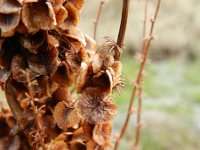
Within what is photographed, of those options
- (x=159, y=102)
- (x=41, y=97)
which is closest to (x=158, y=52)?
(x=159, y=102)

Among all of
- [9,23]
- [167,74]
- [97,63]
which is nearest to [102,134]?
[97,63]

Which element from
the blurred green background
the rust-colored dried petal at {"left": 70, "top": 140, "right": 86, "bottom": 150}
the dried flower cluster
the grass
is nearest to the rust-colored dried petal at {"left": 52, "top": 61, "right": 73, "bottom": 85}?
the dried flower cluster

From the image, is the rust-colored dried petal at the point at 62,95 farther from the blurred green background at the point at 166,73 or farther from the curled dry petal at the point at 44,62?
the blurred green background at the point at 166,73

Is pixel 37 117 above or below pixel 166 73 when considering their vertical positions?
above

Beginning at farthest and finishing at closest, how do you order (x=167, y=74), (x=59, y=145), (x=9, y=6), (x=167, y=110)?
(x=167, y=74) < (x=167, y=110) < (x=59, y=145) < (x=9, y=6)

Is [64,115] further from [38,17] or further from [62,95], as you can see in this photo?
[38,17]

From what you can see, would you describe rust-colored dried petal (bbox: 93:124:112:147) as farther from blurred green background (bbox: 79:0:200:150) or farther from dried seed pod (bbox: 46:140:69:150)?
blurred green background (bbox: 79:0:200:150)

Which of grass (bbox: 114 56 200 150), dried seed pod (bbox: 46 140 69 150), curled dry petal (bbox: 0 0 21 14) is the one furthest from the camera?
grass (bbox: 114 56 200 150)

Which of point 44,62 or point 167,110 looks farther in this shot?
point 167,110
